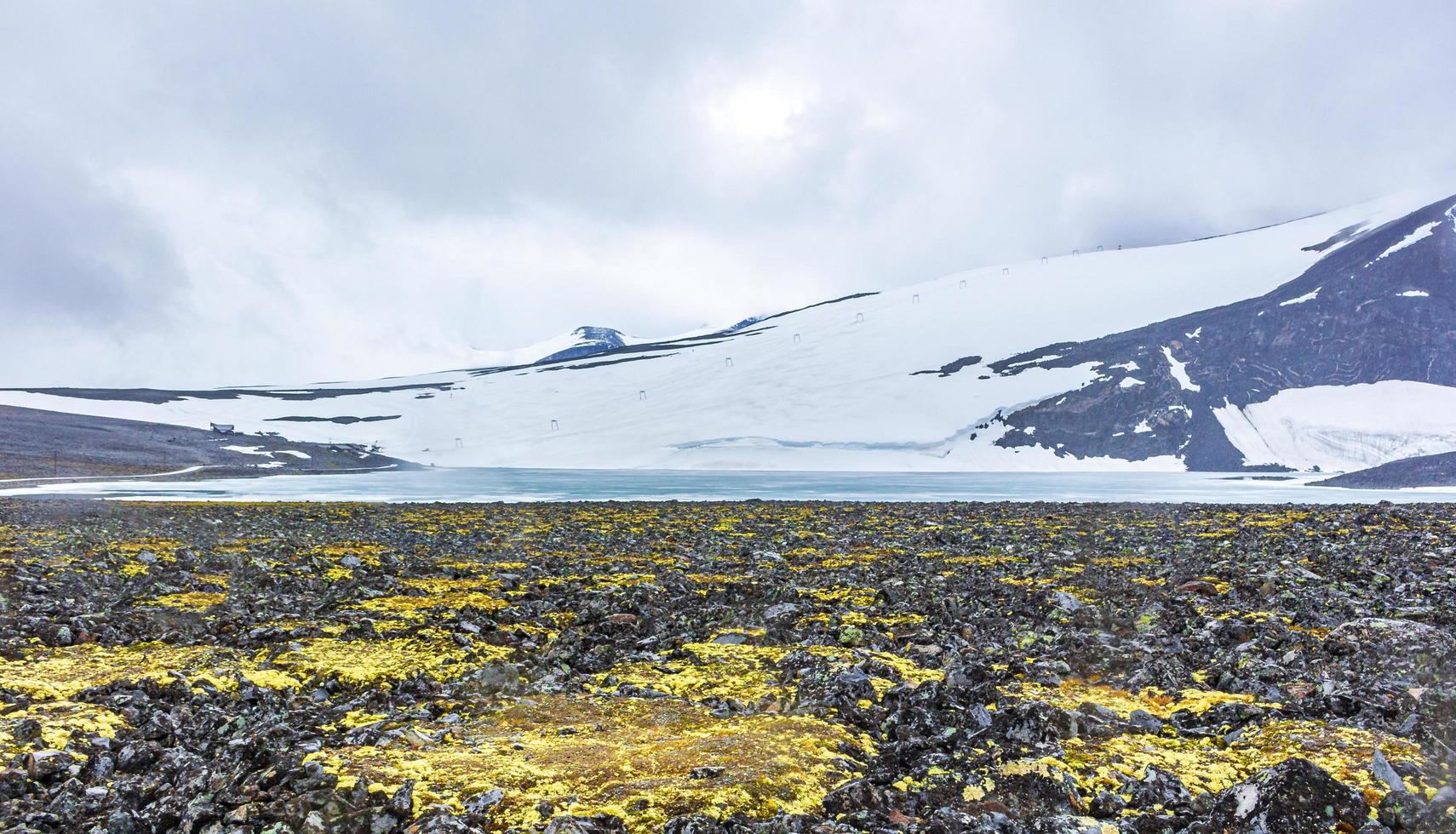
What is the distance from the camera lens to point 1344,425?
8438 centimetres

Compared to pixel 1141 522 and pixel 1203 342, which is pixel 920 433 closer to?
pixel 1203 342

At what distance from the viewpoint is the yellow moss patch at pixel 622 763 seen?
16.2 feet

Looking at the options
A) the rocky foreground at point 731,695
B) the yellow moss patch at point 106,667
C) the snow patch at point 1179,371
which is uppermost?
the snow patch at point 1179,371

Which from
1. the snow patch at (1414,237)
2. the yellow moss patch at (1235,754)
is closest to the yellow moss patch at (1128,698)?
the yellow moss patch at (1235,754)

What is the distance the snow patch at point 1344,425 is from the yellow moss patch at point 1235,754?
93067mm

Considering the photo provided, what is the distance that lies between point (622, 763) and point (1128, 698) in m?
4.69

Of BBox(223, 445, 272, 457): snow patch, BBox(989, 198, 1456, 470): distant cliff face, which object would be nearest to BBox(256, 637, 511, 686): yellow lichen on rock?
BBox(223, 445, 272, 457): snow patch

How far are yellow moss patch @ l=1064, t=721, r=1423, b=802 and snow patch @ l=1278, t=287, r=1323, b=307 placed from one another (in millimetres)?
119616

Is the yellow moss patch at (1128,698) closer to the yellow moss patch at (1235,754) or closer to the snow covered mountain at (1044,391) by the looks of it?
the yellow moss patch at (1235,754)

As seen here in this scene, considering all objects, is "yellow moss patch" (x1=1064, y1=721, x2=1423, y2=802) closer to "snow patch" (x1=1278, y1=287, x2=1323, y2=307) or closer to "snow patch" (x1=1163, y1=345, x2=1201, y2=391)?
"snow patch" (x1=1163, y1=345, x2=1201, y2=391)

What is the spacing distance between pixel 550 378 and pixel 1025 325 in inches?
3355

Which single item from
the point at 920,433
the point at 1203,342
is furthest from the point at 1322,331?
the point at 920,433

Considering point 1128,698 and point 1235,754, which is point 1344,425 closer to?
point 1128,698

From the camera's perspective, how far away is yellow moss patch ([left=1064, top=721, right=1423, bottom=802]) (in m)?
5.25
